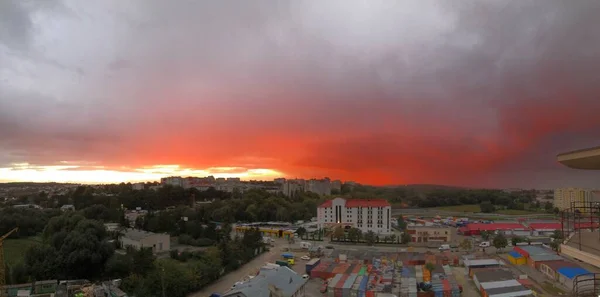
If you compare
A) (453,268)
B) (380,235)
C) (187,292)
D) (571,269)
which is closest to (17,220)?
(187,292)

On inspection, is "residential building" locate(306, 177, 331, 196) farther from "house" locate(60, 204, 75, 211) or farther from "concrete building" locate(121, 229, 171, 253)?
"concrete building" locate(121, 229, 171, 253)

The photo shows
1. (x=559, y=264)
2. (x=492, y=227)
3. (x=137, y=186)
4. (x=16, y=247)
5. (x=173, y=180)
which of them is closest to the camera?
(x=559, y=264)

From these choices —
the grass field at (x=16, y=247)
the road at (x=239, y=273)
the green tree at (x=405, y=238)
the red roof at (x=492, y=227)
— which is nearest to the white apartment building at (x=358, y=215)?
the green tree at (x=405, y=238)

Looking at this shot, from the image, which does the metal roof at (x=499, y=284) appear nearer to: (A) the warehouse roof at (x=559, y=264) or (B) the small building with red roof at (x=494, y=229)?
(A) the warehouse roof at (x=559, y=264)

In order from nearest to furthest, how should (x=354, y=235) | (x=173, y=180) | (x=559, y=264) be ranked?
(x=559, y=264), (x=354, y=235), (x=173, y=180)

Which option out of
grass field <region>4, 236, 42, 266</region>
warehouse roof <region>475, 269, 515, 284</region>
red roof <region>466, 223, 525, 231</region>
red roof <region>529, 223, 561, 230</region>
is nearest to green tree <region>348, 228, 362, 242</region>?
red roof <region>466, 223, 525, 231</region>

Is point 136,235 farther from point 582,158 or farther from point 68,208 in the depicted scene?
point 582,158

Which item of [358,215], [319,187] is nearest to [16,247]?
[358,215]
